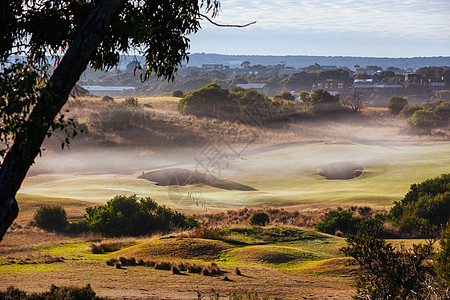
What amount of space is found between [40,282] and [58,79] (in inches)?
309

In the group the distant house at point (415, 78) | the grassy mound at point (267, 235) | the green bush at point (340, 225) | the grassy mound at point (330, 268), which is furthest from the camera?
the distant house at point (415, 78)

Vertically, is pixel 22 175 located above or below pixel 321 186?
above

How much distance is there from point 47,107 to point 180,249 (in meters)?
11.9

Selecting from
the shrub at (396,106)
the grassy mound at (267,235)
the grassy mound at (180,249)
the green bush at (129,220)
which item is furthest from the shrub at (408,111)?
the grassy mound at (180,249)

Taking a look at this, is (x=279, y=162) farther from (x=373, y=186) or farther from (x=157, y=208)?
(x=157, y=208)

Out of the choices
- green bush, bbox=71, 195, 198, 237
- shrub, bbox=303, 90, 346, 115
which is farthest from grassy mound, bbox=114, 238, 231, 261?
shrub, bbox=303, 90, 346, 115

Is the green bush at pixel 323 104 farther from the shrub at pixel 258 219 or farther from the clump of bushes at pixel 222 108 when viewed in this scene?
the shrub at pixel 258 219

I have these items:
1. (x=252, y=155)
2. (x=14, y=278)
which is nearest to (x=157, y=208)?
(x=14, y=278)

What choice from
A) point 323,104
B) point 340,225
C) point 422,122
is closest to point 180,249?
point 340,225

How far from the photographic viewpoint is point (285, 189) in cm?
4547

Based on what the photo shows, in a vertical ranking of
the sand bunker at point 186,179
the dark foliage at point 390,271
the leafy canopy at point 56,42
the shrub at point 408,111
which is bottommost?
the sand bunker at point 186,179

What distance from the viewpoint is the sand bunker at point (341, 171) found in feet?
168

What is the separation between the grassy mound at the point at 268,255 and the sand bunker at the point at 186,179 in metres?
26.0

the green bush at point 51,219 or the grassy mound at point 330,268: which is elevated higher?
the grassy mound at point 330,268
